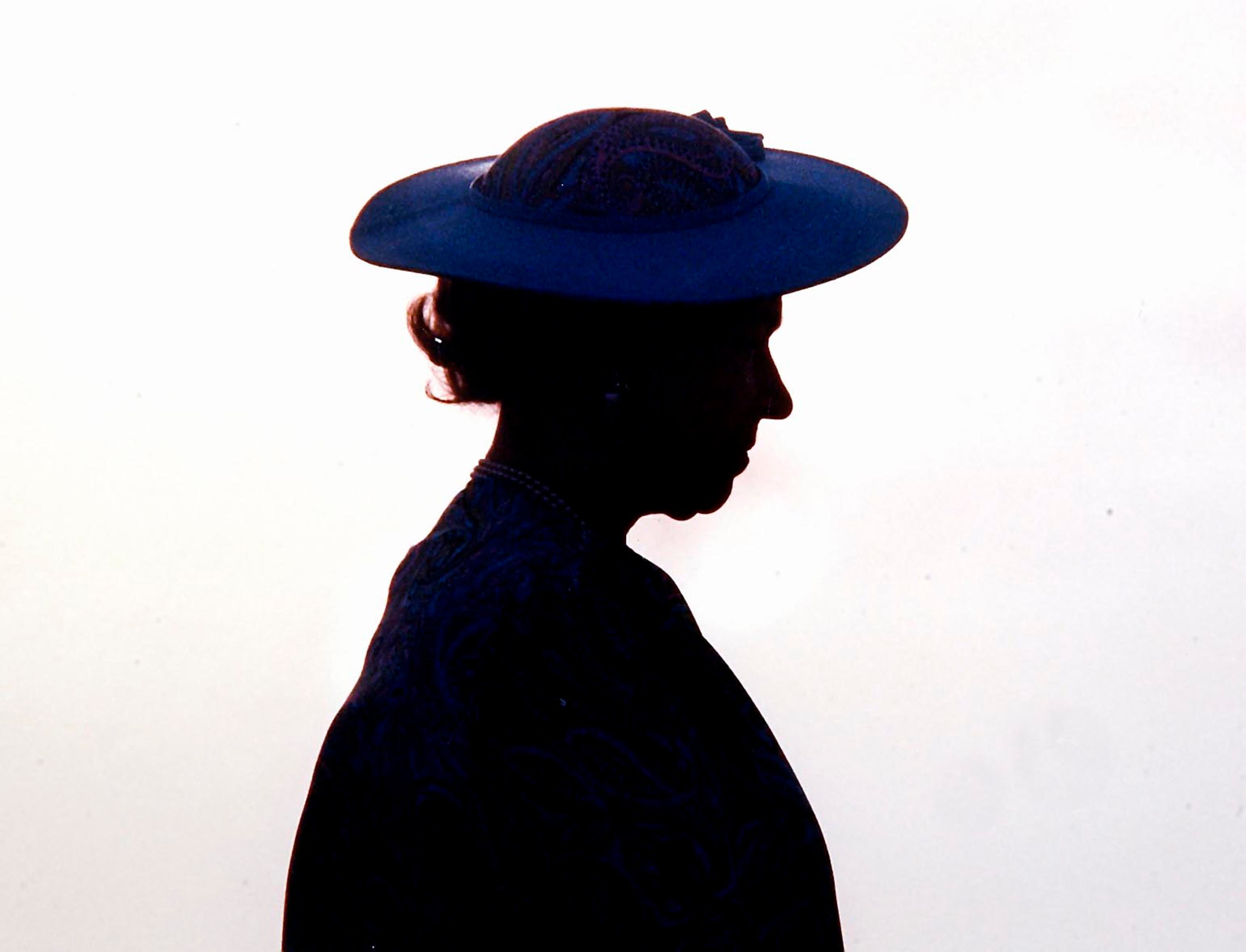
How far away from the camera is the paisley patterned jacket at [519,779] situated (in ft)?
4.62

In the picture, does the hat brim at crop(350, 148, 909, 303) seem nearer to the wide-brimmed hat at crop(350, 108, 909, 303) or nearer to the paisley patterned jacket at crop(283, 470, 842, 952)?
the wide-brimmed hat at crop(350, 108, 909, 303)

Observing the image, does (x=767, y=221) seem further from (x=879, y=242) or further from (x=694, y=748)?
(x=694, y=748)

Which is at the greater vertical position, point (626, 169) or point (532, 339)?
point (626, 169)

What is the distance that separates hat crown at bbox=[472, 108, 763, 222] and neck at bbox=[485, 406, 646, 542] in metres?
0.16

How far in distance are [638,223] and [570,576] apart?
275mm

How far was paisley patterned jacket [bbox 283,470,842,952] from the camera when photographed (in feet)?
4.62

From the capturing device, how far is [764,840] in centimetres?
154

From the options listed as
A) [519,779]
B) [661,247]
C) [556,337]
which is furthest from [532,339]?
[519,779]

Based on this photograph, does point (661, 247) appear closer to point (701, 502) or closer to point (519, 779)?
point (701, 502)

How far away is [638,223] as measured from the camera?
1424mm

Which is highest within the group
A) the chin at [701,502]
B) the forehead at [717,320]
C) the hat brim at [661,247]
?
the hat brim at [661,247]

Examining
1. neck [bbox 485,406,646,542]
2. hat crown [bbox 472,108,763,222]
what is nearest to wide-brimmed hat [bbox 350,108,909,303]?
hat crown [bbox 472,108,763,222]

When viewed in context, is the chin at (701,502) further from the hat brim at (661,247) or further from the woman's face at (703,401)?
the hat brim at (661,247)

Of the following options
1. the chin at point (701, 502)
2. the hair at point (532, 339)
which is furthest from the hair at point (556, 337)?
the chin at point (701, 502)
